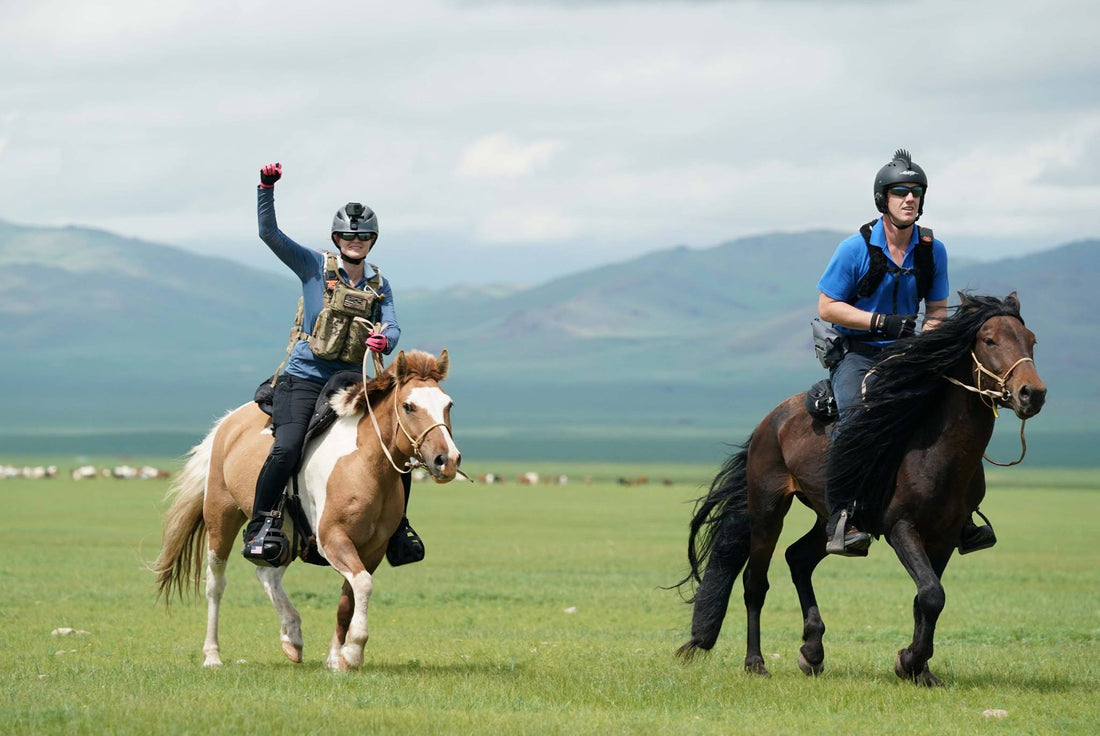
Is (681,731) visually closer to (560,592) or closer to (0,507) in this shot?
(560,592)

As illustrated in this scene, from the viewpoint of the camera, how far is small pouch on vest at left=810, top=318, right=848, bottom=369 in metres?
Answer: 11.7

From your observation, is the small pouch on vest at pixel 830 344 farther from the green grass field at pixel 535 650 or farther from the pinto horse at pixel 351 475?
the pinto horse at pixel 351 475

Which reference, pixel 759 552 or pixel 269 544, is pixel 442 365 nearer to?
pixel 269 544

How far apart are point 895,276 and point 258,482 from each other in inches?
192

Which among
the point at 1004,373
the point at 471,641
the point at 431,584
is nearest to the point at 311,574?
the point at 431,584

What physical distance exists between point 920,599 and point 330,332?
464cm

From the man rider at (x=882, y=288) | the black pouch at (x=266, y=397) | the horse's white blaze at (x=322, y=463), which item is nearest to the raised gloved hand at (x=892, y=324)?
the man rider at (x=882, y=288)

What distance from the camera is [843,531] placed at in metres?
11.0

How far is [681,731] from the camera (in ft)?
29.6

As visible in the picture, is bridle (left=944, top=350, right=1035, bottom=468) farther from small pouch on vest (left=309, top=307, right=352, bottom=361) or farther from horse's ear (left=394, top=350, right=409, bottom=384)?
small pouch on vest (left=309, top=307, right=352, bottom=361)

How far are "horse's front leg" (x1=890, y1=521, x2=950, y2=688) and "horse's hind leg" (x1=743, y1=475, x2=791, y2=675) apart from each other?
1290 mm

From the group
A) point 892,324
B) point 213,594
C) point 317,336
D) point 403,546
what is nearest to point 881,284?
point 892,324

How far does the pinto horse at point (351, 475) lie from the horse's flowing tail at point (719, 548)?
2.58 metres

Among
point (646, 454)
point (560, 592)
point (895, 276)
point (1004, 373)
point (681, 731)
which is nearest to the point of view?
point (681, 731)
